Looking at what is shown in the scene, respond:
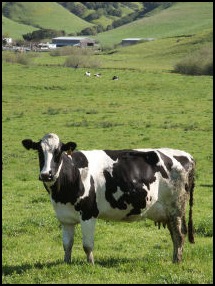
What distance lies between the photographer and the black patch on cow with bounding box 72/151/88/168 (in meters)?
10.4

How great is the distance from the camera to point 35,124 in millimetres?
41469

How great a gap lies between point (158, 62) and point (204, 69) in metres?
31.8

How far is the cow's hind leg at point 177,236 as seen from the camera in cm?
1059

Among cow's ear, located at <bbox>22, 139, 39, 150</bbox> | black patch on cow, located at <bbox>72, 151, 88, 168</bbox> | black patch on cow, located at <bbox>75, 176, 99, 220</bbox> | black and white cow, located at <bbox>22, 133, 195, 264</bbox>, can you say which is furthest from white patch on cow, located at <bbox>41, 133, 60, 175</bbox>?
black patch on cow, located at <bbox>75, 176, 99, 220</bbox>

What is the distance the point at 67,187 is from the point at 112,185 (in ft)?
2.90

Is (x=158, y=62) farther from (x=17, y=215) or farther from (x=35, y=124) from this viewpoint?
(x=17, y=215)

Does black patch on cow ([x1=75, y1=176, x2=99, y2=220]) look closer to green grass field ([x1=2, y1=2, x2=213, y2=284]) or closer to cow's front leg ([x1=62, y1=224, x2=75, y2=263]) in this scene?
cow's front leg ([x1=62, y1=224, x2=75, y2=263])

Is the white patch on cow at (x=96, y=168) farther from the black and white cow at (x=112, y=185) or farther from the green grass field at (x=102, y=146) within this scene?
the green grass field at (x=102, y=146)

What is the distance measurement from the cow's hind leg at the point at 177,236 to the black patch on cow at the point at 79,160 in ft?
6.64

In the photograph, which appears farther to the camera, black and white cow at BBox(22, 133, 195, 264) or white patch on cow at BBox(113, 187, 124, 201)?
white patch on cow at BBox(113, 187, 124, 201)

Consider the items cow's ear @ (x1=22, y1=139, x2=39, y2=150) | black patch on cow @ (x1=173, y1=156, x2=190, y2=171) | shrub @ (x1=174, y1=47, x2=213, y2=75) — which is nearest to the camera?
cow's ear @ (x1=22, y1=139, x2=39, y2=150)

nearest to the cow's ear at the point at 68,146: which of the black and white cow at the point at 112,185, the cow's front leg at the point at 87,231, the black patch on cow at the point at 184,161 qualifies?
the black and white cow at the point at 112,185

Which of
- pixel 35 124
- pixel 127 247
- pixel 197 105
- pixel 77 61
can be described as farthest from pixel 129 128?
pixel 77 61

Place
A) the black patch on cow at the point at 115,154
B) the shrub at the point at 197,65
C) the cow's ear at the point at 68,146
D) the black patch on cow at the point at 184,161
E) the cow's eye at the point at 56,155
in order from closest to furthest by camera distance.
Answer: the cow's eye at the point at 56,155 → the cow's ear at the point at 68,146 → the black patch on cow at the point at 115,154 → the black patch on cow at the point at 184,161 → the shrub at the point at 197,65
